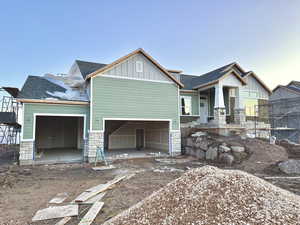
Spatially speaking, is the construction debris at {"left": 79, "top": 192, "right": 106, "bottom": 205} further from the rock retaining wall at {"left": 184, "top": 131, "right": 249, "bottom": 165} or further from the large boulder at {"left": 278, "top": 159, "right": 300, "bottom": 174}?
the large boulder at {"left": 278, "top": 159, "right": 300, "bottom": 174}

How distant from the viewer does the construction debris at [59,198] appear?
15.2 feet

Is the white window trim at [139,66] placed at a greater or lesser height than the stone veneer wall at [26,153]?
greater

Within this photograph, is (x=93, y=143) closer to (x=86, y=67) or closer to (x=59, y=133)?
(x=86, y=67)

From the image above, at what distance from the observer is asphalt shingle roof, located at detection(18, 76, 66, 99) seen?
388 inches

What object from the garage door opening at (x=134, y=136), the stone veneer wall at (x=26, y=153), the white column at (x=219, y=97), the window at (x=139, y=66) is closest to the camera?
the stone veneer wall at (x=26, y=153)

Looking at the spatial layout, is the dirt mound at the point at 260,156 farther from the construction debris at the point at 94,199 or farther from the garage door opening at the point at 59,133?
the garage door opening at the point at 59,133

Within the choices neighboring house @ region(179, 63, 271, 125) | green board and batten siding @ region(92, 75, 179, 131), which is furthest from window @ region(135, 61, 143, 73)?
neighboring house @ region(179, 63, 271, 125)

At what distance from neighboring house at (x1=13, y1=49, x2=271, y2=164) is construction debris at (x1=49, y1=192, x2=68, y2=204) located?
17.0ft

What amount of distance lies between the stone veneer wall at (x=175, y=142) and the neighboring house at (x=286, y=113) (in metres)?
10.8

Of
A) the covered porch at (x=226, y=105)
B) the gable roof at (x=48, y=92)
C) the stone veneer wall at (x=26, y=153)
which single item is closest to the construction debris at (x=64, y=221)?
the stone veneer wall at (x=26, y=153)

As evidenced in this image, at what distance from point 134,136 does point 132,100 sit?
6075mm

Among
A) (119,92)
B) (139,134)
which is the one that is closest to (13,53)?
(119,92)

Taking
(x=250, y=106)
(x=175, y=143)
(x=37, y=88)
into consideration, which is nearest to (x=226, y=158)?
(x=175, y=143)

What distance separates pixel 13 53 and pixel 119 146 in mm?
12126
